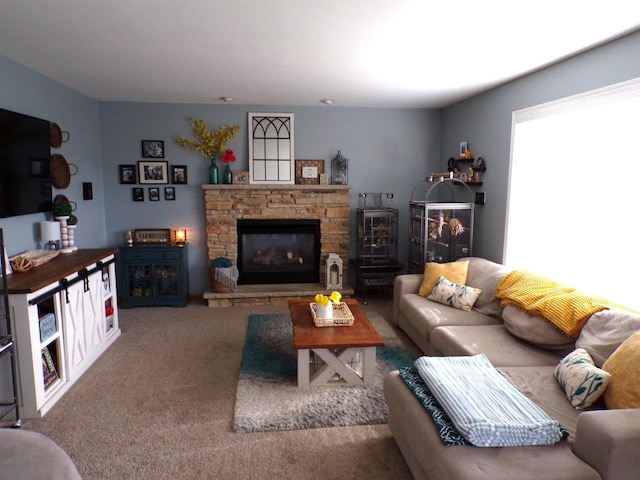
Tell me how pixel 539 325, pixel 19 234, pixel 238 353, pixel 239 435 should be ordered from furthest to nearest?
1. pixel 238 353
2. pixel 19 234
3. pixel 539 325
4. pixel 239 435

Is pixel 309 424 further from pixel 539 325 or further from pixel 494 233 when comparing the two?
pixel 494 233

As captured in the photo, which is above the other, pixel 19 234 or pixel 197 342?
pixel 19 234

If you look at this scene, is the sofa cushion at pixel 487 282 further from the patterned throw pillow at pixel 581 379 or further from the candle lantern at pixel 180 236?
the candle lantern at pixel 180 236

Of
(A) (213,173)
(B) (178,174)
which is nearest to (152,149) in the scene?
(B) (178,174)

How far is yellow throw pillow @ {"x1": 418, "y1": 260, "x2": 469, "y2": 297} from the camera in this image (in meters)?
4.11

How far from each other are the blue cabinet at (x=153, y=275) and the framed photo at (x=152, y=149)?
111 cm

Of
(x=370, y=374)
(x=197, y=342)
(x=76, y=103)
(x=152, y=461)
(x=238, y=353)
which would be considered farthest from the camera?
(x=76, y=103)

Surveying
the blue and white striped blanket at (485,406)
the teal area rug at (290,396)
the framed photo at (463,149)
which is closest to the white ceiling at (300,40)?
the framed photo at (463,149)

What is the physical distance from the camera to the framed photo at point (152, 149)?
529cm

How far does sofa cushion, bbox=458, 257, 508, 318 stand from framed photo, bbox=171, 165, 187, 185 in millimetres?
Result: 3513

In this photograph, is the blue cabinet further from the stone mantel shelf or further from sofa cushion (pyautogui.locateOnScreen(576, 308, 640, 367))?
sofa cushion (pyautogui.locateOnScreen(576, 308, 640, 367))

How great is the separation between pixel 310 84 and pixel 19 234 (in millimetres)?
2836

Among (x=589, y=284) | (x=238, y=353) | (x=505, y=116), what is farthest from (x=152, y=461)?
(x=505, y=116)

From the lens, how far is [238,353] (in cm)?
386
